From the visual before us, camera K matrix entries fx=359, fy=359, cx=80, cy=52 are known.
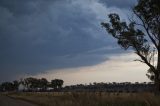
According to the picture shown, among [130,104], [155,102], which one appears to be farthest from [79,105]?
[155,102]

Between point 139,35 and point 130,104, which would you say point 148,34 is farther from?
point 130,104

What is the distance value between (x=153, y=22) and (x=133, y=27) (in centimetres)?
266

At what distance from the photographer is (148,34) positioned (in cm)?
3512

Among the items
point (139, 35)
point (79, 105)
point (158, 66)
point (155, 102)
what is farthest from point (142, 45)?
point (155, 102)

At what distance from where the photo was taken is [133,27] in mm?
36656

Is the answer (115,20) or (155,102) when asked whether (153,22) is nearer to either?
(115,20)

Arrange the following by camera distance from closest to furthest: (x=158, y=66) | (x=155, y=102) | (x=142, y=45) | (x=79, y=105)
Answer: (x=155, y=102)
(x=79, y=105)
(x=158, y=66)
(x=142, y=45)

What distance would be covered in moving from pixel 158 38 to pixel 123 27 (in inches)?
173

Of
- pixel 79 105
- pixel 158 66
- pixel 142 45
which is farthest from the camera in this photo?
pixel 142 45

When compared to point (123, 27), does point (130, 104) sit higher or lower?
lower

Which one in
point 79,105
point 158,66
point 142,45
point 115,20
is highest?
point 115,20

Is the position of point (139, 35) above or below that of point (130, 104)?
above

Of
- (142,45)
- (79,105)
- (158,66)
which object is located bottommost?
(79,105)

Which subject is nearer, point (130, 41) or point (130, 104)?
point (130, 104)
